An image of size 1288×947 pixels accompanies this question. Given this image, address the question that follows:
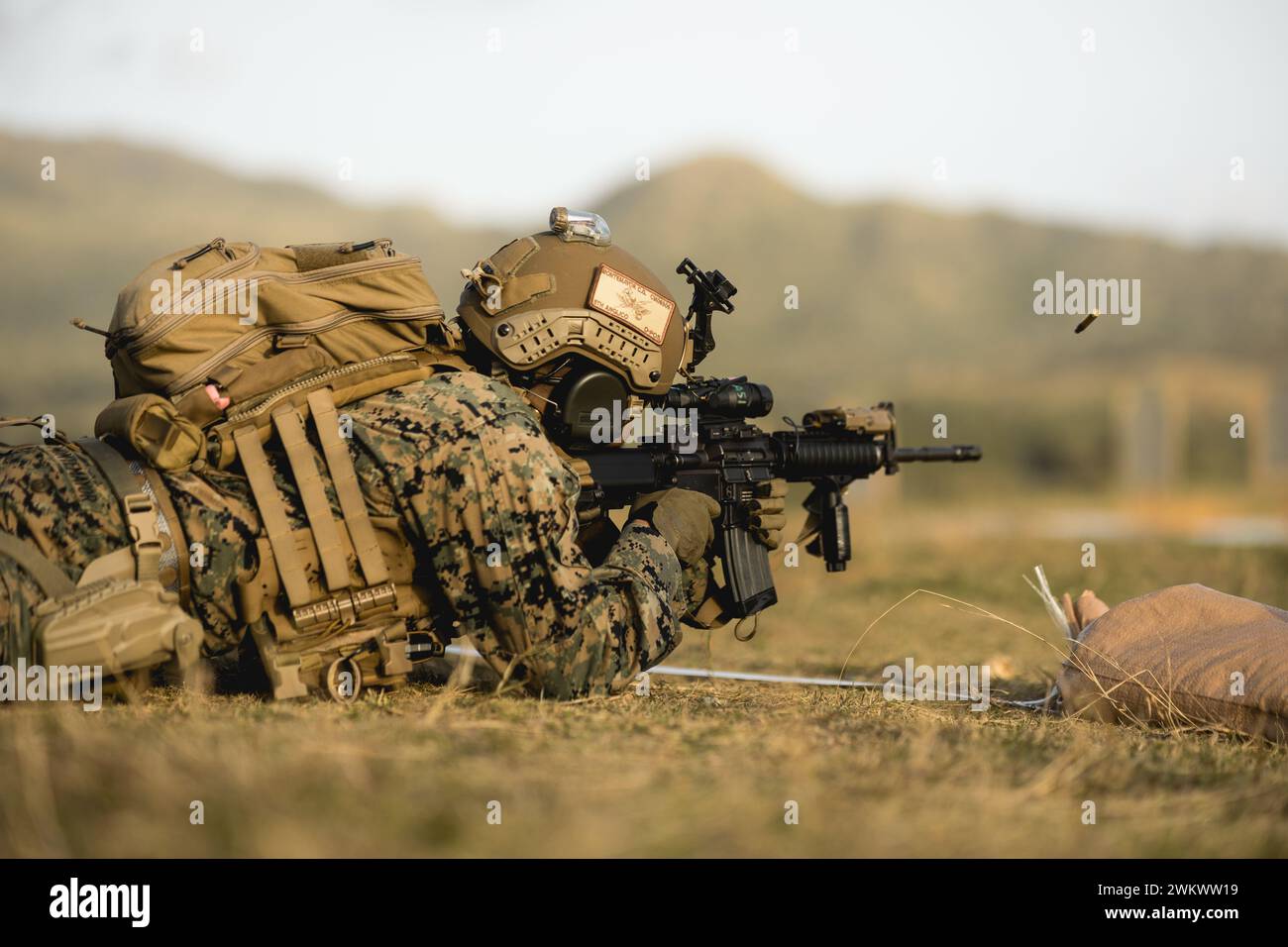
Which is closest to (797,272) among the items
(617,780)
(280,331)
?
(280,331)

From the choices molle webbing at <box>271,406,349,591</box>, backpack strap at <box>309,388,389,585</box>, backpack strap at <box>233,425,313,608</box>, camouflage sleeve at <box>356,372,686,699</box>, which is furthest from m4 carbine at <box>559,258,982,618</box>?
backpack strap at <box>233,425,313,608</box>

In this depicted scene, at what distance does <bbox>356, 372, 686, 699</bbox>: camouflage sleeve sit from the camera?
3900 millimetres

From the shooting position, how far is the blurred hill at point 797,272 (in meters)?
61.6

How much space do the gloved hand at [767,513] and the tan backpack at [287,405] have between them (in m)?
1.51

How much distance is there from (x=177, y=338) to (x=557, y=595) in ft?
4.64

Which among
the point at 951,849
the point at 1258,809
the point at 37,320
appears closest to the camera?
the point at 951,849

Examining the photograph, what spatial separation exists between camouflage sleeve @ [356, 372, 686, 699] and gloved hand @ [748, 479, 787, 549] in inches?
39.7

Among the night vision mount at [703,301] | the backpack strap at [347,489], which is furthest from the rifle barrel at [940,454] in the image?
the backpack strap at [347,489]

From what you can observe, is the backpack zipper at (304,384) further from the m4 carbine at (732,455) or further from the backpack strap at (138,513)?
the m4 carbine at (732,455)

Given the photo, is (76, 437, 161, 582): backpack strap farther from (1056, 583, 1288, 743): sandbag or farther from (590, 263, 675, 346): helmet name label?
(1056, 583, 1288, 743): sandbag
